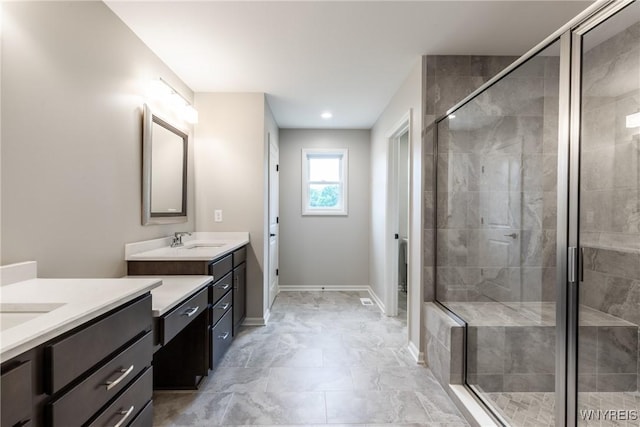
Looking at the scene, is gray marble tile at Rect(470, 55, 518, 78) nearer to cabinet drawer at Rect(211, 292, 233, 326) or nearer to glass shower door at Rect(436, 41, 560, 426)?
glass shower door at Rect(436, 41, 560, 426)

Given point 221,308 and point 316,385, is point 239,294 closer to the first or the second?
point 221,308

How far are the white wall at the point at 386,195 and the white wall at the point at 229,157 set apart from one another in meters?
1.45

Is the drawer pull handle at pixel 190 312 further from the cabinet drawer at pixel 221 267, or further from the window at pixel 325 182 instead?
the window at pixel 325 182

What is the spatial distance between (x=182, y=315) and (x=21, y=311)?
29.4 inches

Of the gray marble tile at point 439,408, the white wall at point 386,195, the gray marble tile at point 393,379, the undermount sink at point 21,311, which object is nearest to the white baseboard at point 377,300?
the white wall at point 386,195

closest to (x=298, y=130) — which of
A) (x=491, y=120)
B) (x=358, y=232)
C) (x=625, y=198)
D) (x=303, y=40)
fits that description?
(x=358, y=232)

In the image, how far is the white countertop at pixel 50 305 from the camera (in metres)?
0.73

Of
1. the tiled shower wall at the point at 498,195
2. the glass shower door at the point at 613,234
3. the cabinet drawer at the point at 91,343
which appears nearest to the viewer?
the cabinet drawer at the point at 91,343

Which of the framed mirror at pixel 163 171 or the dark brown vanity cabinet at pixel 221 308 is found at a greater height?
the framed mirror at pixel 163 171

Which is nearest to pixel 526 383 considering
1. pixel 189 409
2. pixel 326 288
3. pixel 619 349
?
pixel 619 349

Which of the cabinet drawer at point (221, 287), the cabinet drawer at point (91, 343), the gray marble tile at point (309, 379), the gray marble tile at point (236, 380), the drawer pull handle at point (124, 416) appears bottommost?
the gray marble tile at point (236, 380)

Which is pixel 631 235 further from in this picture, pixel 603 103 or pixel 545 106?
pixel 545 106

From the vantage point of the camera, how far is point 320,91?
3062 millimetres

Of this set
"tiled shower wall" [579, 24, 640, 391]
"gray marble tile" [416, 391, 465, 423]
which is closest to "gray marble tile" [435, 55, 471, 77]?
"tiled shower wall" [579, 24, 640, 391]
